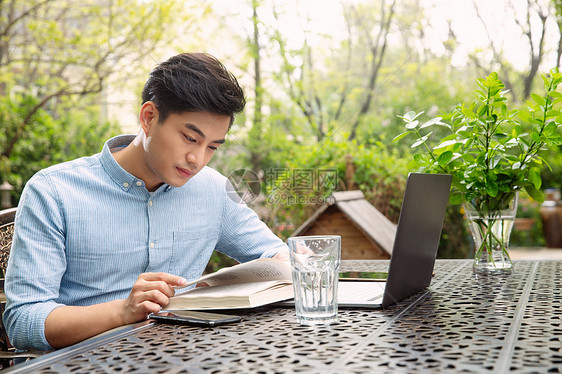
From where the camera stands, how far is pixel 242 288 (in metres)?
1.02

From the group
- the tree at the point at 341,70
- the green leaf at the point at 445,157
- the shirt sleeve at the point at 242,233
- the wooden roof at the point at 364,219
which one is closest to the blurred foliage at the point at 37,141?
the tree at the point at 341,70

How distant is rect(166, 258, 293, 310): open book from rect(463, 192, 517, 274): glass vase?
0.47m

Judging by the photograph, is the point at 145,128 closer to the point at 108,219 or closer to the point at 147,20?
the point at 108,219

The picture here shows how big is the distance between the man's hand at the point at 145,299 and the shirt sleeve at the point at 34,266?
0.53 feet

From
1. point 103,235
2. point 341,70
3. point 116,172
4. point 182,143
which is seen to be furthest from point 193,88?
point 341,70

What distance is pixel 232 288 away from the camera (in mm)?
1039

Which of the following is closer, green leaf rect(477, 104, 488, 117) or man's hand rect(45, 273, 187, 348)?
man's hand rect(45, 273, 187, 348)

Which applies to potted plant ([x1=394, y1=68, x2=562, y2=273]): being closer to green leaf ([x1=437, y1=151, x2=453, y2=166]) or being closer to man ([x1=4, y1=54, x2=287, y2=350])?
green leaf ([x1=437, y1=151, x2=453, y2=166])

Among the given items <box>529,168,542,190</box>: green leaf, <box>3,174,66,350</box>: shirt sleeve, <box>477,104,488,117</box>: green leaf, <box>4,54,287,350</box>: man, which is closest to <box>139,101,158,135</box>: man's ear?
<box>4,54,287,350</box>: man

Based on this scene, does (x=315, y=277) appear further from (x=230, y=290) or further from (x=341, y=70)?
(x=341, y=70)

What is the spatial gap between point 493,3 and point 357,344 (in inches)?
270

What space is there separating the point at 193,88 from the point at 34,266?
0.53m

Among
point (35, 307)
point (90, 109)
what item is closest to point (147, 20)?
point (90, 109)

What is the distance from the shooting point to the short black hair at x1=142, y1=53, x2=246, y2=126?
4.21 feet
